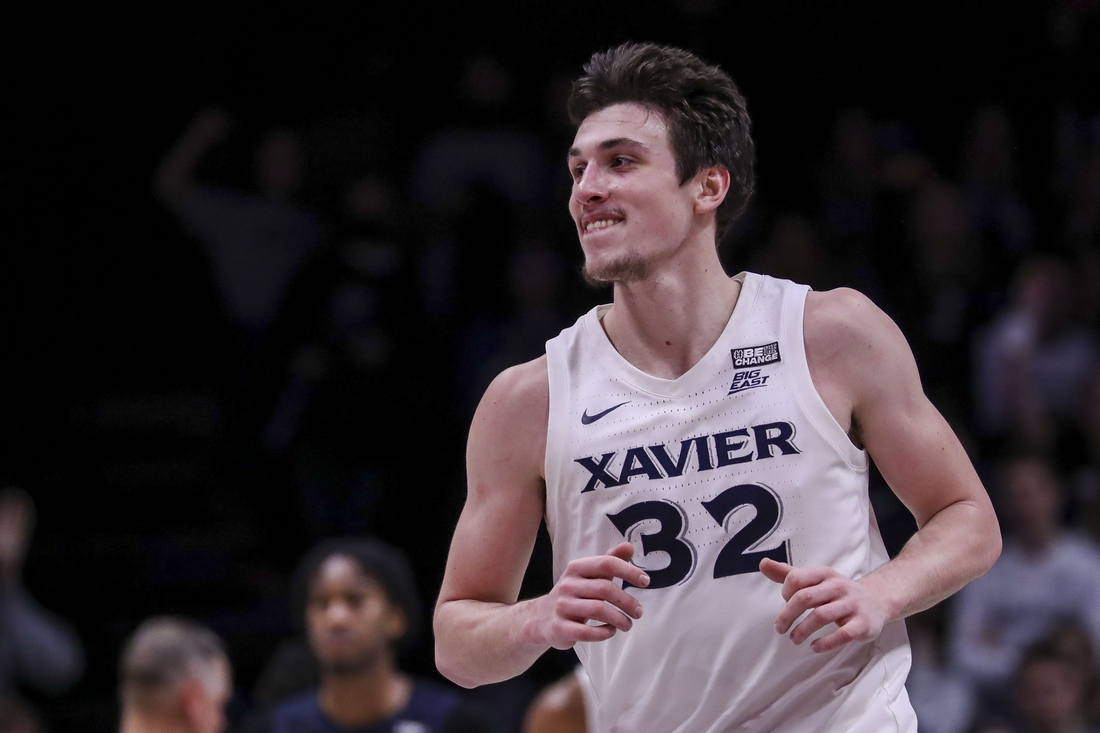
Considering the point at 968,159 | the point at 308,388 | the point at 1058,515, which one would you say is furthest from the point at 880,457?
the point at 968,159

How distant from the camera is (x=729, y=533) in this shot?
301 centimetres

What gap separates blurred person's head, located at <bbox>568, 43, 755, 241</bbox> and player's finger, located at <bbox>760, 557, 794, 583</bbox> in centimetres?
98

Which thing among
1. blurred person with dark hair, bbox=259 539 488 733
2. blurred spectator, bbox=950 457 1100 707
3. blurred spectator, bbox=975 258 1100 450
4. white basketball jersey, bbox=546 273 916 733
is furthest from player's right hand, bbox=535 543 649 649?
blurred spectator, bbox=975 258 1100 450

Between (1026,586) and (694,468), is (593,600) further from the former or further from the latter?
(1026,586)

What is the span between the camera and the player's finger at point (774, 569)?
270 cm

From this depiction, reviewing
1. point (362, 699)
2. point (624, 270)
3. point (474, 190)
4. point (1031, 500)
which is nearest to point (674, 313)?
point (624, 270)

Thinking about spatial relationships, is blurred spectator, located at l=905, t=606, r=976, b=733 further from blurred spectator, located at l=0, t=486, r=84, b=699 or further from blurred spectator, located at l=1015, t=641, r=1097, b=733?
blurred spectator, located at l=0, t=486, r=84, b=699

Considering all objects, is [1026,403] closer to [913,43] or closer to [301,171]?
[913,43]

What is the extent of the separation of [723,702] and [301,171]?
6.52 metres

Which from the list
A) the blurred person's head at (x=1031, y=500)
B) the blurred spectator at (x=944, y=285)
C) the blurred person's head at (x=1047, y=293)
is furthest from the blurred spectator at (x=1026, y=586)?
the blurred person's head at (x=1047, y=293)

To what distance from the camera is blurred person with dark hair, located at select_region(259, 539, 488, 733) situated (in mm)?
5430

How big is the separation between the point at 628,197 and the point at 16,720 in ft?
13.7

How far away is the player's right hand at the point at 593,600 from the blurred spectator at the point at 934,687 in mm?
4247

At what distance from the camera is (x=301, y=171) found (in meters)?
8.92
